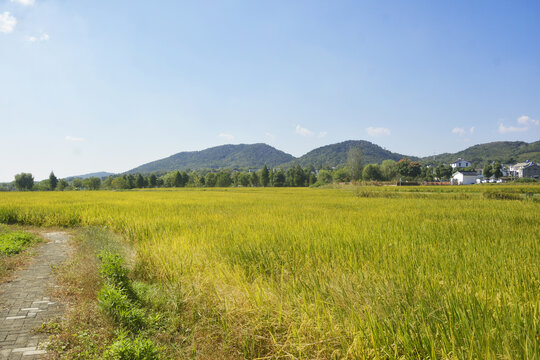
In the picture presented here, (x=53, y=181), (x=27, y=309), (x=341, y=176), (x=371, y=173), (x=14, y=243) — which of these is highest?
(x=53, y=181)

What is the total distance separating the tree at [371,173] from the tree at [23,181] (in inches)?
4832

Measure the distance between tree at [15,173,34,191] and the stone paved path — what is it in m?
125

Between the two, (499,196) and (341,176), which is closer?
(499,196)

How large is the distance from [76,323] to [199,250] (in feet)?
7.55

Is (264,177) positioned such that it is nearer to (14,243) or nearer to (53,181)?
(53,181)

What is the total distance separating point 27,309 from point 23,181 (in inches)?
5064

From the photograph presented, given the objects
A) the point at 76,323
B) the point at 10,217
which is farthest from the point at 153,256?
the point at 10,217

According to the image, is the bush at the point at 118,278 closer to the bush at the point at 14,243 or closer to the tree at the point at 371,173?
the bush at the point at 14,243

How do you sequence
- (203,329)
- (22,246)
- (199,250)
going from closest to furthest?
(203,329)
(199,250)
(22,246)

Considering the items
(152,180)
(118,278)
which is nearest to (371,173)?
(152,180)

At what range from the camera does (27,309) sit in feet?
13.9

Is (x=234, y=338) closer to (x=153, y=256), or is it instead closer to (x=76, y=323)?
(x=76, y=323)

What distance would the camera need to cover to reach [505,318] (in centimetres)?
219

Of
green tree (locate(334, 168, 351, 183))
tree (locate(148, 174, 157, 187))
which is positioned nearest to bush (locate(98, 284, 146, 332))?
green tree (locate(334, 168, 351, 183))
